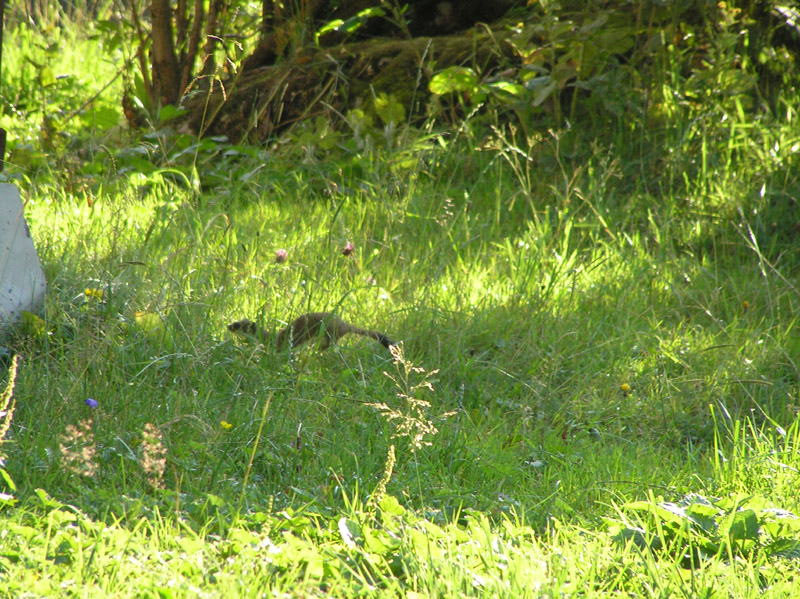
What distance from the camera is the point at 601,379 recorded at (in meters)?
2.93

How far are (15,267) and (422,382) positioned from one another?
4.75ft

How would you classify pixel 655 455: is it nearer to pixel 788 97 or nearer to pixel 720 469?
pixel 720 469

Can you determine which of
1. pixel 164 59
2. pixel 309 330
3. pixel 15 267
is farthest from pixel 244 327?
pixel 164 59

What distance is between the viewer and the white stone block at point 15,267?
2.70 m

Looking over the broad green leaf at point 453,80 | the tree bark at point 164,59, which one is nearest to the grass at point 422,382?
the broad green leaf at point 453,80

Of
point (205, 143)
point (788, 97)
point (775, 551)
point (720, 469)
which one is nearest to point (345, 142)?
point (205, 143)

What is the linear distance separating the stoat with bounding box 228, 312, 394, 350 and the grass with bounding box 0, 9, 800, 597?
56 mm

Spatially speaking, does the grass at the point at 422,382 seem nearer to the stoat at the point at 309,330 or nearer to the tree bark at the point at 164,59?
the stoat at the point at 309,330

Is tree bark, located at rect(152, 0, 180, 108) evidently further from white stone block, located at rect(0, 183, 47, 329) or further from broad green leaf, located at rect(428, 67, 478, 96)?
white stone block, located at rect(0, 183, 47, 329)

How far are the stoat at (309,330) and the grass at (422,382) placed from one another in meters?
0.06

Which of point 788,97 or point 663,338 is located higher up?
point 788,97

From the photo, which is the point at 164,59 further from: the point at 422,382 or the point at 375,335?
the point at 422,382

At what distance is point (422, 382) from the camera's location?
268 centimetres

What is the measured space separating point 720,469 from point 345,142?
296cm
